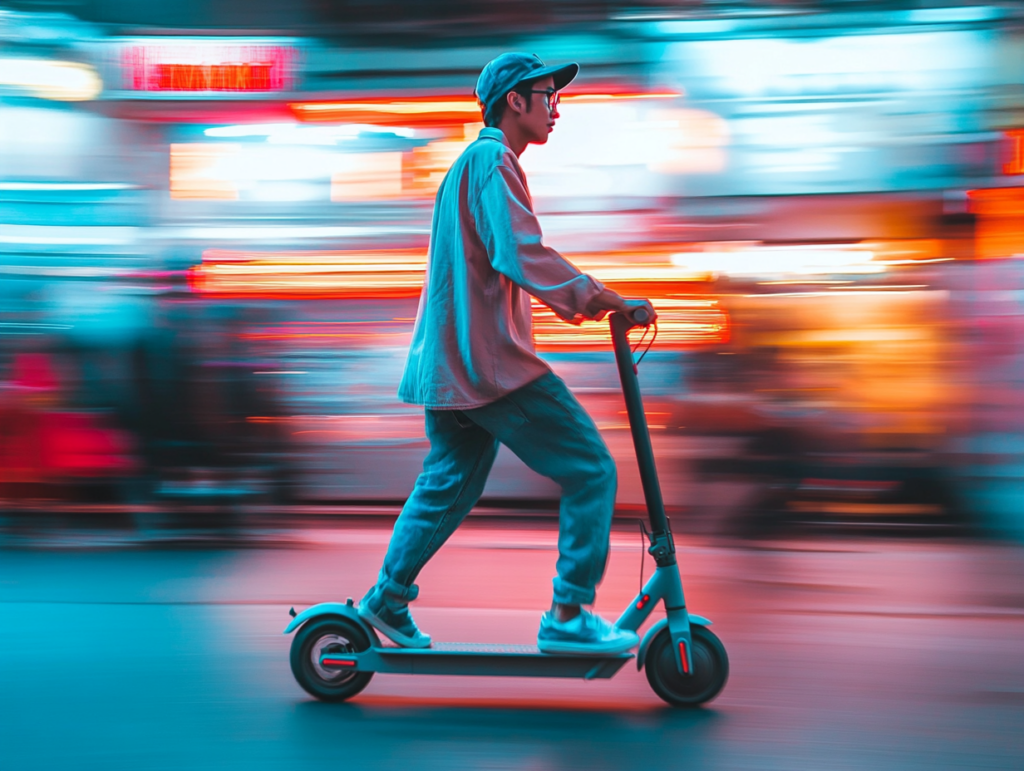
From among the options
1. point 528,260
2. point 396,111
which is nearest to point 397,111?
point 396,111

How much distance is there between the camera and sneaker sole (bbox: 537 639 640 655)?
3.11m

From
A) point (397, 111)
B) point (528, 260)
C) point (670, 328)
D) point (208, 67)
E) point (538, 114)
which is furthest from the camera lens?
point (208, 67)

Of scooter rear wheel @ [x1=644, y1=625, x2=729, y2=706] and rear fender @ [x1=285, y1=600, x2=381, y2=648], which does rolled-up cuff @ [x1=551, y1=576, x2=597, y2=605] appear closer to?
scooter rear wheel @ [x1=644, y1=625, x2=729, y2=706]

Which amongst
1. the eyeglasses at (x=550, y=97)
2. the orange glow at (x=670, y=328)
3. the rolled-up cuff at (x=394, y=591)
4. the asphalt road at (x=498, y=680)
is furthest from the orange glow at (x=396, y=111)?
the rolled-up cuff at (x=394, y=591)

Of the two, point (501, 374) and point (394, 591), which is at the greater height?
point (501, 374)

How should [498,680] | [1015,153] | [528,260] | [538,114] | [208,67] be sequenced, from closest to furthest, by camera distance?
1. [528,260]
2. [538,114]
3. [498,680]
4. [1015,153]
5. [208,67]

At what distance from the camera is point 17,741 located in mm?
3020

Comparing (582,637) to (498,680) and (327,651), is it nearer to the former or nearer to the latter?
(498,680)

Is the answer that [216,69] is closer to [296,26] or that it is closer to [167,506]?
[296,26]

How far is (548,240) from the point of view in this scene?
7418 millimetres

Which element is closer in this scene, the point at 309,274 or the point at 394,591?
the point at 394,591

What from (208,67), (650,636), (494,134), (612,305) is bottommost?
(650,636)

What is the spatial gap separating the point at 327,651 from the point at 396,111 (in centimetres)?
516

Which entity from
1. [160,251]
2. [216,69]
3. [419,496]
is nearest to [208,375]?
[160,251]
